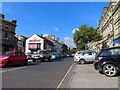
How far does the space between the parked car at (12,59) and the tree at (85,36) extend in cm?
3554

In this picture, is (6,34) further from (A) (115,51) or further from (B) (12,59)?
(A) (115,51)

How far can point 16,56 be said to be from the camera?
22.3m

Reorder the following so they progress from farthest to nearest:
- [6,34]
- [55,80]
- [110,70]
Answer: [6,34] < [110,70] < [55,80]

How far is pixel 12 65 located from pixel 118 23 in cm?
2289

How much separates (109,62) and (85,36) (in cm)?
4539

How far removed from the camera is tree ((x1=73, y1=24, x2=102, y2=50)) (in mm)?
57125

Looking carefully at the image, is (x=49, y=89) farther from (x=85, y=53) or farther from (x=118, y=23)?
(x=118, y=23)

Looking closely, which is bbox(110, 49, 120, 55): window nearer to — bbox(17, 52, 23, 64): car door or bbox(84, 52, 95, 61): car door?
bbox(17, 52, 23, 64): car door

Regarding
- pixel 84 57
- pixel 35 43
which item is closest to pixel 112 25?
pixel 84 57

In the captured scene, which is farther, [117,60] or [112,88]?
[117,60]

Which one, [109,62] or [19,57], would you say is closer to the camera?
[109,62]

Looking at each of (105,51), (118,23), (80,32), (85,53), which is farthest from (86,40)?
(105,51)

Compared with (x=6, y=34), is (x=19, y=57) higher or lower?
lower

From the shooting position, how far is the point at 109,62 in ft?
42.8
